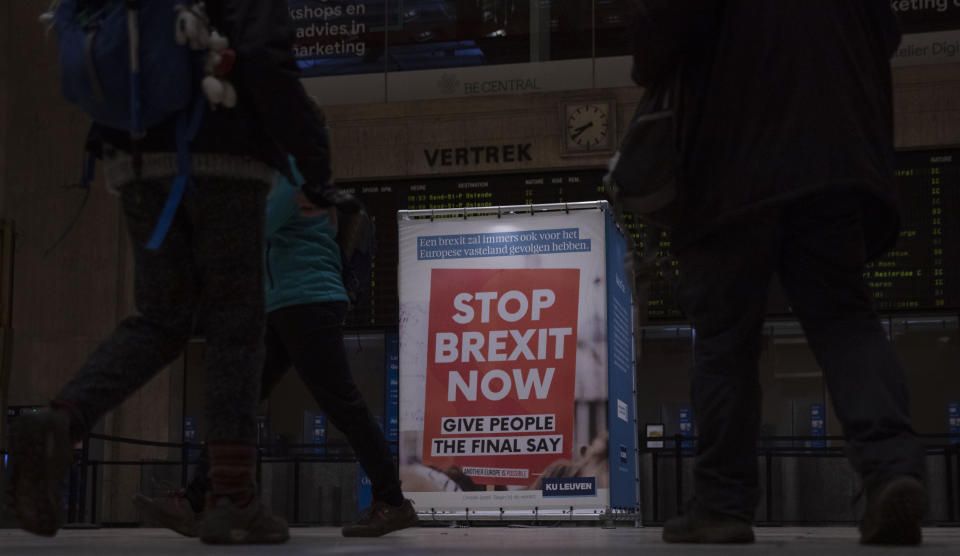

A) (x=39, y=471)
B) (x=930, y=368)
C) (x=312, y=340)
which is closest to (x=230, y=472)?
(x=39, y=471)

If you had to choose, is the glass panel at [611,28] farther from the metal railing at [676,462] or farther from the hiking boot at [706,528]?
the hiking boot at [706,528]

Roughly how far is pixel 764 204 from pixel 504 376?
414 centimetres

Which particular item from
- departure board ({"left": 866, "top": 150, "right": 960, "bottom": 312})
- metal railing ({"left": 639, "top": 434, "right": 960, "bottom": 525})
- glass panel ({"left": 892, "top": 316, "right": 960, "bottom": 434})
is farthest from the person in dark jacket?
glass panel ({"left": 892, "top": 316, "right": 960, "bottom": 434})

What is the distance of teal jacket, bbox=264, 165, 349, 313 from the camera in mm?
3947

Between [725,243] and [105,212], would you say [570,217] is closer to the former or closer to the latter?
[725,243]

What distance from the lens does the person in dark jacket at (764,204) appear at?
284 centimetres

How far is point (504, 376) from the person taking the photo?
22.5 feet

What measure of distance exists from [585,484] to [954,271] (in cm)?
398

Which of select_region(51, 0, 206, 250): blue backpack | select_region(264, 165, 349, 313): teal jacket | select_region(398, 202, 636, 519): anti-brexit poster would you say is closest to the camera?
select_region(51, 0, 206, 250): blue backpack

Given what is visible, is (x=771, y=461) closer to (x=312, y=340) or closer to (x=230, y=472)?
A: (x=312, y=340)

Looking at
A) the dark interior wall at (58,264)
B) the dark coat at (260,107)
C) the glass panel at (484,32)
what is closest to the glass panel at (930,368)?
the glass panel at (484,32)

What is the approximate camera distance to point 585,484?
22.1 feet

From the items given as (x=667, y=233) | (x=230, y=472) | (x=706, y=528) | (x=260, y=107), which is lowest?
(x=706, y=528)

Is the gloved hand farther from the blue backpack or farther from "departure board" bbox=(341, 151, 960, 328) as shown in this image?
"departure board" bbox=(341, 151, 960, 328)
